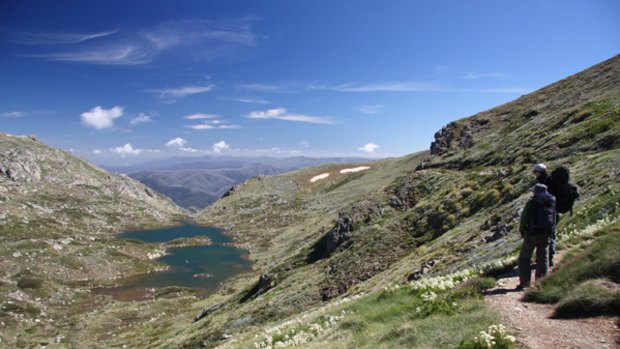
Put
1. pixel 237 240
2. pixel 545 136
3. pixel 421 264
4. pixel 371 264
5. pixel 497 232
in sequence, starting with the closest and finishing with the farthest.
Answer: pixel 497 232
pixel 421 264
pixel 371 264
pixel 545 136
pixel 237 240

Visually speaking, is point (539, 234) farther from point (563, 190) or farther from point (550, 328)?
point (550, 328)

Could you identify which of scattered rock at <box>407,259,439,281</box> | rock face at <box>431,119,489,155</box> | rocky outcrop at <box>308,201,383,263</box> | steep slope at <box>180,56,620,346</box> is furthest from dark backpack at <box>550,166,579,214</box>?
rock face at <box>431,119,489,155</box>

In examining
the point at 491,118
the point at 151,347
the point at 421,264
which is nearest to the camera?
the point at 421,264

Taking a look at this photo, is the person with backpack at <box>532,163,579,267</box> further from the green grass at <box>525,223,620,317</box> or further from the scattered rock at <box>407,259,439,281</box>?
the scattered rock at <box>407,259,439,281</box>

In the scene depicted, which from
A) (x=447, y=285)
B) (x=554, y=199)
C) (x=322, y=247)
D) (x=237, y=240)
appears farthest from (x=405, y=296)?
(x=237, y=240)

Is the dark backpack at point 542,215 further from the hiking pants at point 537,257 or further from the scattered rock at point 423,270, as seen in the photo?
the scattered rock at point 423,270

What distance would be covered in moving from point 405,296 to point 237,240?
183890 mm

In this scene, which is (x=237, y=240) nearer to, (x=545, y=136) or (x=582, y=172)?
(x=545, y=136)

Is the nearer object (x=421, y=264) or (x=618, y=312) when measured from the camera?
(x=618, y=312)

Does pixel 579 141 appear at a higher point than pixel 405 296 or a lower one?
higher

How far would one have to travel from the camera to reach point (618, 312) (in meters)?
10.9

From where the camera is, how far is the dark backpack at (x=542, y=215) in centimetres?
1436

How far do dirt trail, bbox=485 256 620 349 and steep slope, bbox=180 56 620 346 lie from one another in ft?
33.1

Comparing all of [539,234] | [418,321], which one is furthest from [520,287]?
[418,321]
